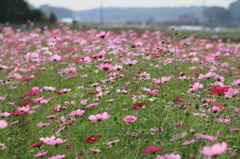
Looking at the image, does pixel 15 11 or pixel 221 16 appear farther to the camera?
pixel 221 16

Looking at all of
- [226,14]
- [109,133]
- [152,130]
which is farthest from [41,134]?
[226,14]

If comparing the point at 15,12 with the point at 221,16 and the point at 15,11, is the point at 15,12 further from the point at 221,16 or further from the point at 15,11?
the point at 221,16

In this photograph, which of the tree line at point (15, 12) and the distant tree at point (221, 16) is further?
the distant tree at point (221, 16)

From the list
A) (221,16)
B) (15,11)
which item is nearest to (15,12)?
(15,11)

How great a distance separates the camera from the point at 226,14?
93688 millimetres

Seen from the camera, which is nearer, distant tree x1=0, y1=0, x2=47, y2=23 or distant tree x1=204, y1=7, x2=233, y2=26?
distant tree x1=0, y1=0, x2=47, y2=23

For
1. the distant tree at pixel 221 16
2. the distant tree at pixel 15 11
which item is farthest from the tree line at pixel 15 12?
the distant tree at pixel 221 16

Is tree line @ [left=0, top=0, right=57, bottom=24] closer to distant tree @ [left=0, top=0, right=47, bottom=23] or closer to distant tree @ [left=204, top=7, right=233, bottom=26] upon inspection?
distant tree @ [left=0, top=0, right=47, bottom=23]

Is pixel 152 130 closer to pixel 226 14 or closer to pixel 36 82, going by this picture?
pixel 36 82

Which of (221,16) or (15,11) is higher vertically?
(221,16)

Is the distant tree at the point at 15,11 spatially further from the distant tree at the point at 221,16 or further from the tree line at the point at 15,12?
the distant tree at the point at 221,16

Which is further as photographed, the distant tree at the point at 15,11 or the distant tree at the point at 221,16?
the distant tree at the point at 221,16

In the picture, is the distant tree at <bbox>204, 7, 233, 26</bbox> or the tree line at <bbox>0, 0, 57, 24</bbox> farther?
the distant tree at <bbox>204, 7, 233, 26</bbox>

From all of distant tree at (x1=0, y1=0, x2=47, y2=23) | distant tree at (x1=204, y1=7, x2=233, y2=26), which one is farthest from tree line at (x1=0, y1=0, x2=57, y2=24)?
distant tree at (x1=204, y1=7, x2=233, y2=26)
